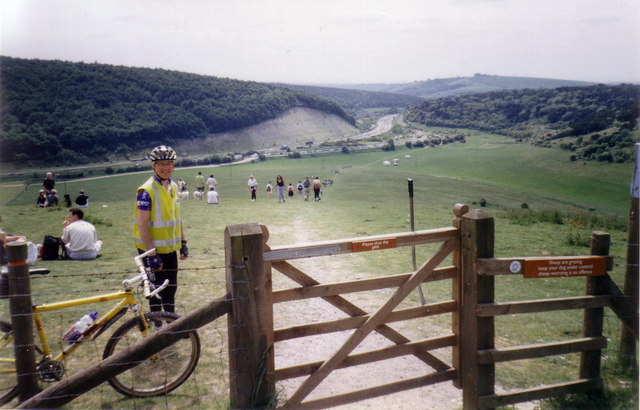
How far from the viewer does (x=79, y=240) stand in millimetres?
11102

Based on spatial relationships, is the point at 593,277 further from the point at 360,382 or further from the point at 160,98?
the point at 160,98

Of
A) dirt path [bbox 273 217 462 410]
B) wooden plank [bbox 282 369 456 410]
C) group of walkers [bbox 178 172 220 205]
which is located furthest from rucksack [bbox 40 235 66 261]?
group of walkers [bbox 178 172 220 205]

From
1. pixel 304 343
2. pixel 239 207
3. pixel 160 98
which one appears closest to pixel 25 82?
pixel 160 98

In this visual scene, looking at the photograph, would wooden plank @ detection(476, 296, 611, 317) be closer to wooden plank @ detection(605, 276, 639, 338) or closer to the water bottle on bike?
wooden plank @ detection(605, 276, 639, 338)

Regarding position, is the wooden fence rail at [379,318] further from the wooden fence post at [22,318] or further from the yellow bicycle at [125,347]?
the yellow bicycle at [125,347]

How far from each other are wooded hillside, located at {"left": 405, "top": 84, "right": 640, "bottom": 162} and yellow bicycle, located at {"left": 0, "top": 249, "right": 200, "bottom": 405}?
1801 inches

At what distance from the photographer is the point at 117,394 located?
4793 mm

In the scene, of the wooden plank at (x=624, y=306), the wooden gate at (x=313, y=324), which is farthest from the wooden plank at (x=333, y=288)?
the wooden plank at (x=624, y=306)

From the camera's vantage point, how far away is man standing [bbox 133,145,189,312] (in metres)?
5.59

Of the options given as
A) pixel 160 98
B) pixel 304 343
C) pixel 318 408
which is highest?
pixel 160 98

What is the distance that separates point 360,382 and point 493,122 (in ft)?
453

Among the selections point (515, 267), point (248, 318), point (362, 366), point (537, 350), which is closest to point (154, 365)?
point (248, 318)

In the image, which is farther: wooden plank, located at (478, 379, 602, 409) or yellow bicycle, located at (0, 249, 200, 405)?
yellow bicycle, located at (0, 249, 200, 405)

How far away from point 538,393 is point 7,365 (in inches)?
204
